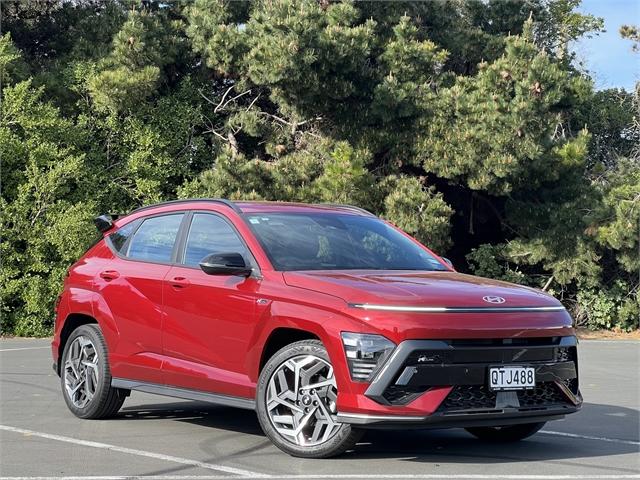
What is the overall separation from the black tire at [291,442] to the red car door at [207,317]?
251mm

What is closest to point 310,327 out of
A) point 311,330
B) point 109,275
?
point 311,330

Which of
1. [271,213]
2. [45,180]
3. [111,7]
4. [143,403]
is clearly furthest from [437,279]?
[111,7]

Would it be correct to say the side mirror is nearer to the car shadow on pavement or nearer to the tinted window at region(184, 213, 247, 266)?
the tinted window at region(184, 213, 247, 266)

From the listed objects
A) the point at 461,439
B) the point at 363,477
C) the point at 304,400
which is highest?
the point at 304,400

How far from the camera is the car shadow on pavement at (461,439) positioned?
7.57 m

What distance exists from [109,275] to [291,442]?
8.93 ft

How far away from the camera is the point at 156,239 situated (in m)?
9.09

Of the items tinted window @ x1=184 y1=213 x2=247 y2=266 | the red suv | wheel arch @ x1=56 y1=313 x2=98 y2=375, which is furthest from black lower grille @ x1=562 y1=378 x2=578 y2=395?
wheel arch @ x1=56 y1=313 x2=98 y2=375

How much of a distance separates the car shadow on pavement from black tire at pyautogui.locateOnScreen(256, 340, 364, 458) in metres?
0.12

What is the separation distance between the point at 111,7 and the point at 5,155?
5.54m

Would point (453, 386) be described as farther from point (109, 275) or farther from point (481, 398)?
point (109, 275)

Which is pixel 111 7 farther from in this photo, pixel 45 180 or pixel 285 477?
pixel 285 477

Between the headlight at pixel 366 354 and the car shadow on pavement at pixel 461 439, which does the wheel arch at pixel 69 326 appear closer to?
the car shadow on pavement at pixel 461 439

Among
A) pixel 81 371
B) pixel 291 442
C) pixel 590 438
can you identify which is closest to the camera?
pixel 291 442
